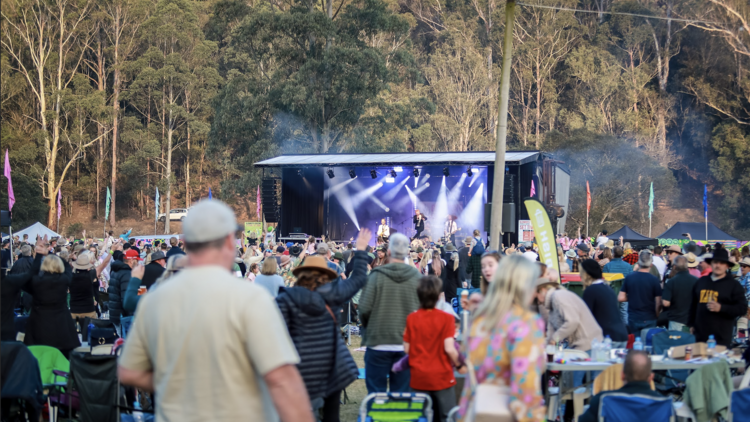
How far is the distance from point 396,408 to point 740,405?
1983 millimetres

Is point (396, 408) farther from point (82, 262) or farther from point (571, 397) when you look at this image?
point (82, 262)

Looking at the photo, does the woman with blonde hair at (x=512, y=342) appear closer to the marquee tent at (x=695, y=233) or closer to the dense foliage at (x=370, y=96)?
the marquee tent at (x=695, y=233)

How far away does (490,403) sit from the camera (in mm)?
2949

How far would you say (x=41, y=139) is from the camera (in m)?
41.2

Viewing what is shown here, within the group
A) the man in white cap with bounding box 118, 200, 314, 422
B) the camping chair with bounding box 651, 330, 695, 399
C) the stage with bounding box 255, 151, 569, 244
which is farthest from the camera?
the stage with bounding box 255, 151, 569, 244

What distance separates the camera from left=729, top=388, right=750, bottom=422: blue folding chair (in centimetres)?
450

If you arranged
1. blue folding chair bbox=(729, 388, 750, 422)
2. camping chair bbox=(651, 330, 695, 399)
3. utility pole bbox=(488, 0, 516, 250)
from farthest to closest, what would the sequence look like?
1. utility pole bbox=(488, 0, 516, 250)
2. camping chair bbox=(651, 330, 695, 399)
3. blue folding chair bbox=(729, 388, 750, 422)

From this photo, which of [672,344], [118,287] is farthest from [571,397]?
[118,287]

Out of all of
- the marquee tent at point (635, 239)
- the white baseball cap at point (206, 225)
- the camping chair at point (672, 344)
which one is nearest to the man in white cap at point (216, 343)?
the white baseball cap at point (206, 225)

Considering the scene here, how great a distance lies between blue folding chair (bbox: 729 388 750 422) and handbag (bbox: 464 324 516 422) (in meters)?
2.25

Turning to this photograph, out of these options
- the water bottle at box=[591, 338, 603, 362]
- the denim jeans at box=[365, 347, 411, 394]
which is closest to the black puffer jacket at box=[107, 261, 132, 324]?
the denim jeans at box=[365, 347, 411, 394]

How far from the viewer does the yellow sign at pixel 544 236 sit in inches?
334

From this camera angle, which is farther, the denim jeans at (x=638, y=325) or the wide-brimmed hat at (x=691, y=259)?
the wide-brimmed hat at (x=691, y=259)

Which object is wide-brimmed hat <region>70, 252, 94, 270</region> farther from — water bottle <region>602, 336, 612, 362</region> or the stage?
the stage
